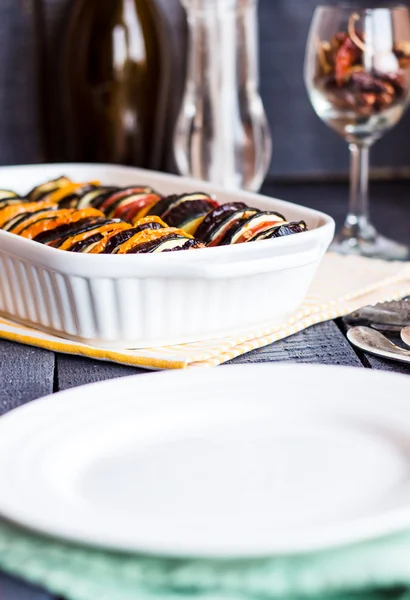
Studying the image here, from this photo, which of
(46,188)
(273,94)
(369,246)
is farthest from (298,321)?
(273,94)

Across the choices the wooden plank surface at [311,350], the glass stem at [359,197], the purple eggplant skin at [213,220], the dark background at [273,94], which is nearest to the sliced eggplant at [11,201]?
the purple eggplant skin at [213,220]

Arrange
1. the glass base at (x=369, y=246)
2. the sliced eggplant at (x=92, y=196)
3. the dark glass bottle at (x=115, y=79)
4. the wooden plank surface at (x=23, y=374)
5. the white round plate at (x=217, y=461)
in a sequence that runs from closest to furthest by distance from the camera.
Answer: the white round plate at (x=217, y=461) → the wooden plank surface at (x=23, y=374) → the sliced eggplant at (x=92, y=196) → the glass base at (x=369, y=246) → the dark glass bottle at (x=115, y=79)

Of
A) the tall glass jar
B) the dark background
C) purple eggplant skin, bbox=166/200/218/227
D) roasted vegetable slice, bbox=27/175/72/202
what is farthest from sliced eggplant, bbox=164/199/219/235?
the dark background

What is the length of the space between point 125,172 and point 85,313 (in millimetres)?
460

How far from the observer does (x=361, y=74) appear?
1.42 metres

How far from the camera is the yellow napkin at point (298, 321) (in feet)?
2.76

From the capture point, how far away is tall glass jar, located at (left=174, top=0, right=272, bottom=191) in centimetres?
171

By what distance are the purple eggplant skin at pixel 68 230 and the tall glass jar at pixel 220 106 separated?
30.3 inches

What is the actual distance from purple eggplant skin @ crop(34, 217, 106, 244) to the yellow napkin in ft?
0.27

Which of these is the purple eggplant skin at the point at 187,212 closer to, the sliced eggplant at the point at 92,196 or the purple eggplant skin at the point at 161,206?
the purple eggplant skin at the point at 161,206

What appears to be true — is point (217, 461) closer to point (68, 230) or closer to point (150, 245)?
point (150, 245)

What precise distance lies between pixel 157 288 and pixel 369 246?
676mm

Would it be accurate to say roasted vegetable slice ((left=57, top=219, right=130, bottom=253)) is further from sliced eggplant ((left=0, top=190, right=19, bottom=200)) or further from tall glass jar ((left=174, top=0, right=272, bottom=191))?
tall glass jar ((left=174, top=0, right=272, bottom=191))

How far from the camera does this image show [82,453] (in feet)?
1.95
